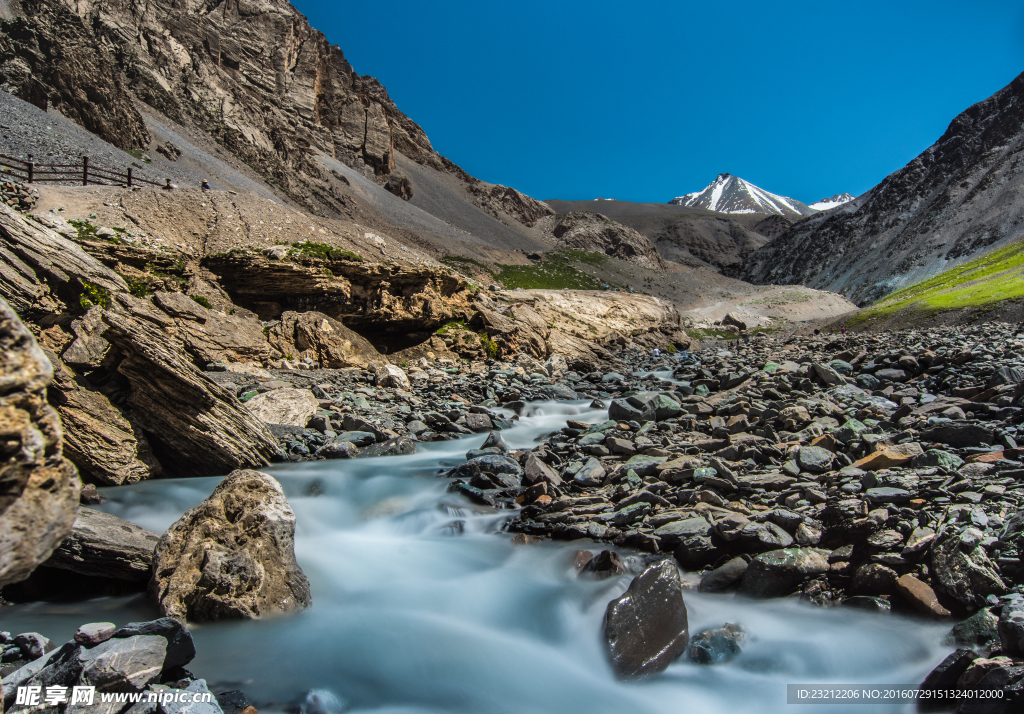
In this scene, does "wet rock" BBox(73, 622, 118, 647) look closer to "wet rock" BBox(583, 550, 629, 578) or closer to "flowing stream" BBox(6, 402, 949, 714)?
"flowing stream" BBox(6, 402, 949, 714)

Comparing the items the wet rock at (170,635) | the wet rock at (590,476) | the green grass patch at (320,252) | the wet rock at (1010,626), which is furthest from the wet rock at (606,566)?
the green grass patch at (320,252)

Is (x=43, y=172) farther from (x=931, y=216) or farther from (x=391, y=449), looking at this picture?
(x=931, y=216)

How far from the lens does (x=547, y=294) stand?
3506 cm

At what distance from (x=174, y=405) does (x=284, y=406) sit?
2.99 meters

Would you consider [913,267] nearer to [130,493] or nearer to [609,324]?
[609,324]

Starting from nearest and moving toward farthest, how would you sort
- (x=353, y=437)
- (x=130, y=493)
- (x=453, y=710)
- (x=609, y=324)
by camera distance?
(x=453, y=710), (x=130, y=493), (x=353, y=437), (x=609, y=324)

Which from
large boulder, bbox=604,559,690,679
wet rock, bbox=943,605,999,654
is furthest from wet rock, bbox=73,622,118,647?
wet rock, bbox=943,605,999,654

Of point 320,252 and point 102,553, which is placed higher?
point 320,252

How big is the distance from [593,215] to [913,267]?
192 ft

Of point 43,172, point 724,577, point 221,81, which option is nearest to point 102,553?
point 724,577

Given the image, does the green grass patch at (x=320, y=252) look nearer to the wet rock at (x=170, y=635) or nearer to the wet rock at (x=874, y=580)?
the wet rock at (x=170, y=635)

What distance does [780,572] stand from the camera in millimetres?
5059

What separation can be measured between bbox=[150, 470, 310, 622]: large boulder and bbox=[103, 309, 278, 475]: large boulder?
143 inches

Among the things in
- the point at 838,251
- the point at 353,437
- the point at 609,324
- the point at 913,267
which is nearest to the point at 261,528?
the point at 353,437
